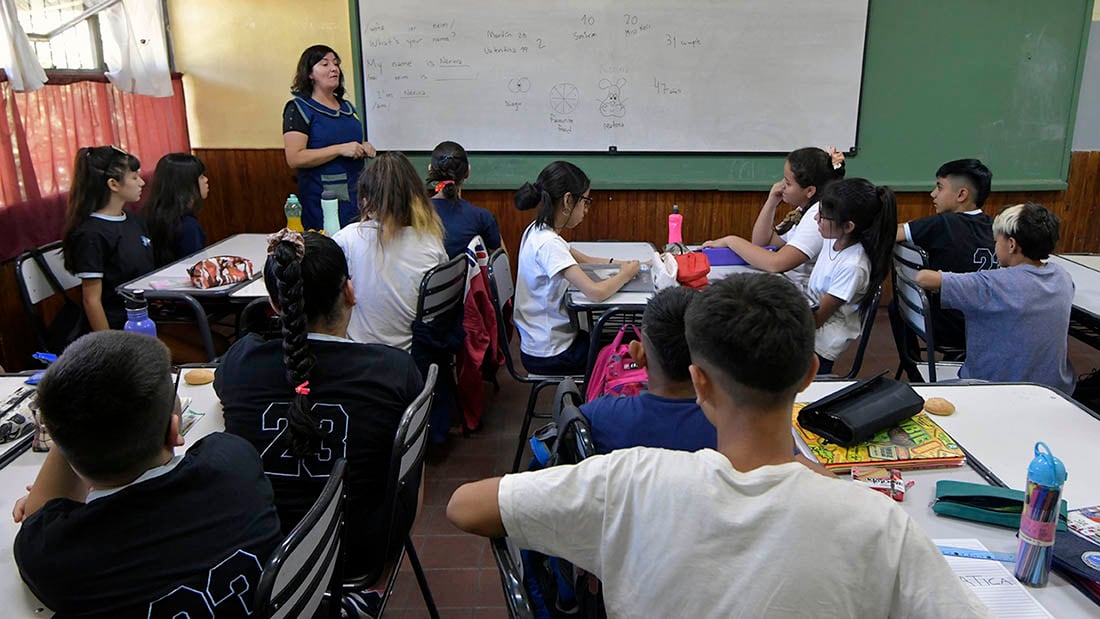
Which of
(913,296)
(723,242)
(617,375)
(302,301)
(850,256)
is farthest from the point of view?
(723,242)

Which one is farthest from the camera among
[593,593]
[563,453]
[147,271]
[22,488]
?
[147,271]

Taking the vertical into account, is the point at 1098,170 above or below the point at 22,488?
above

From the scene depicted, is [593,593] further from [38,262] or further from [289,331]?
[38,262]

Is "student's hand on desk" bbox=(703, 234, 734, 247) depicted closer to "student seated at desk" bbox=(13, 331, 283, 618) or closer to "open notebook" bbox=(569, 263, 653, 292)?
"open notebook" bbox=(569, 263, 653, 292)

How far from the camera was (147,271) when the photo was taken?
132 inches

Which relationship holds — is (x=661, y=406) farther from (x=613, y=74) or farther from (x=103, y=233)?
(x=613, y=74)

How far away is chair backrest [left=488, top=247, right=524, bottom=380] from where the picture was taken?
2920 mm

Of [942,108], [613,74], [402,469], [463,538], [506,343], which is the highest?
[613,74]

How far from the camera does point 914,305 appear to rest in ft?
9.54

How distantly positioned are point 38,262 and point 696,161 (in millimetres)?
3490

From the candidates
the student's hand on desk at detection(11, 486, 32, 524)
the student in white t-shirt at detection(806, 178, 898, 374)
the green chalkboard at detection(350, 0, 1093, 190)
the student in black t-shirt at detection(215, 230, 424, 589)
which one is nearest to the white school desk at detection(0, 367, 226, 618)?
the student's hand on desk at detection(11, 486, 32, 524)

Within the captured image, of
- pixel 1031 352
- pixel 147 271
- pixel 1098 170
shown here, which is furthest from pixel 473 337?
pixel 1098 170

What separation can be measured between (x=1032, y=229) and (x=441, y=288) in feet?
6.28

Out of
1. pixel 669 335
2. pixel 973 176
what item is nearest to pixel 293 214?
pixel 669 335
